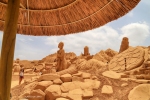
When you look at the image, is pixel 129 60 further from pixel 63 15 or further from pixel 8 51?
pixel 8 51

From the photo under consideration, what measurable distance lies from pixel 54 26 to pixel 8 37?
0.88 m

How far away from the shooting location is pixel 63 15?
178 centimetres

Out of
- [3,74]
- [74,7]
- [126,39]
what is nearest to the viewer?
[3,74]

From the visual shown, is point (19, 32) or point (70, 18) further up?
point (70, 18)

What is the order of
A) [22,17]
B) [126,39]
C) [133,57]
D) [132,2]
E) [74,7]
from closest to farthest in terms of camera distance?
[132,2], [74,7], [22,17], [133,57], [126,39]

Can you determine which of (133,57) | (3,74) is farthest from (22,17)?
(133,57)

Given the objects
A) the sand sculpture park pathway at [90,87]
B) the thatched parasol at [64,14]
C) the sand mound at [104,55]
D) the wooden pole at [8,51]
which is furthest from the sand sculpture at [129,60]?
the wooden pole at [8,51]

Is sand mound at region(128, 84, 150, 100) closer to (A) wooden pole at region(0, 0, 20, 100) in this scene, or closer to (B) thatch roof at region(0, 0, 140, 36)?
(B) thatch roof at region(0, 0, 140, 36)

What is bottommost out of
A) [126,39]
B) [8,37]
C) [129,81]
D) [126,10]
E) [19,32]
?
[129,81]

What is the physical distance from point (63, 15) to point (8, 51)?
904 mm

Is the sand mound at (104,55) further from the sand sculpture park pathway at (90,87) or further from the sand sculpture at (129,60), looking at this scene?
the sand sculpture park pathway at (90,87)

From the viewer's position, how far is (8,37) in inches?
40.2

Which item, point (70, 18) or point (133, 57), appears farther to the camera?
point (133, 57)

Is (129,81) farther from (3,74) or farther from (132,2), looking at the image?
(3,74)
